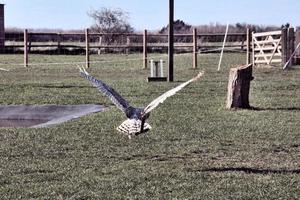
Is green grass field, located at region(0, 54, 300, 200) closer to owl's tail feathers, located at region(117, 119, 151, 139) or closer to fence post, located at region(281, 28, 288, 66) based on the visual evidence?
owl's tail feathers, located at region(117, 119, 151, 139)

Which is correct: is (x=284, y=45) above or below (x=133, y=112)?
above

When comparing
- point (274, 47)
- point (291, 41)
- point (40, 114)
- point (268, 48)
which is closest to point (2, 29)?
point (268, 48)

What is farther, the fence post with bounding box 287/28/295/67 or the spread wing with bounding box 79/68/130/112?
the fence post with bounding box 287/28/295/67

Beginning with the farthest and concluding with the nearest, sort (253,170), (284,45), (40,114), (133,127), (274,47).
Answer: (274,47) → (284,45) → (40,114) → (253,170) → (133,127)

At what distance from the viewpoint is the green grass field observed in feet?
21.4

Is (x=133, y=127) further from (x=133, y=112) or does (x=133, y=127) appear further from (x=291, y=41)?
(x=291, y=41)

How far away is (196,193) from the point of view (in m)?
6.39

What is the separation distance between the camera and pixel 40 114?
13.4 meters

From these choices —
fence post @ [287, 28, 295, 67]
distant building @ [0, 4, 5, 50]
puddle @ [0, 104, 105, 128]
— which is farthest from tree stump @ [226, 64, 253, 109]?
distant building @ [0, 4, 5, 50]

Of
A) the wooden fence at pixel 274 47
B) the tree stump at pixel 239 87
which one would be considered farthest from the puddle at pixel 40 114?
the wooden fence at pixel 274 47

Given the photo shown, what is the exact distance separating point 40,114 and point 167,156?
558 cm

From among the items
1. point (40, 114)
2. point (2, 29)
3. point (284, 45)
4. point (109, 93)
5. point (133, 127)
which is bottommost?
point (40, 114)

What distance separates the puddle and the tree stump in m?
2.61

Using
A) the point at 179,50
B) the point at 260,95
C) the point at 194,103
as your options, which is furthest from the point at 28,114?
the point at 179,50
